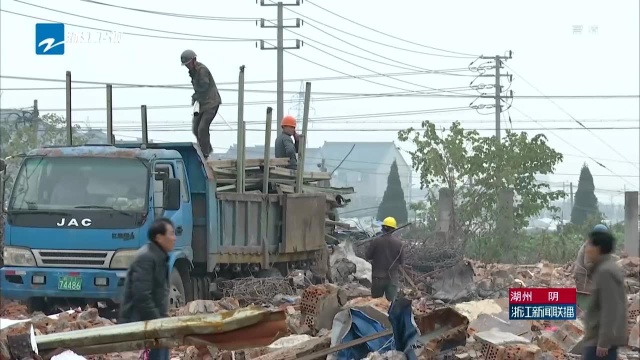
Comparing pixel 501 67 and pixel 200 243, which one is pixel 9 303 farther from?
pixel 501 67

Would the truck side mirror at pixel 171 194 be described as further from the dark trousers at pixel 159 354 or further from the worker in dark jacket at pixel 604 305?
the worker in dark jacket at pixel 604 305

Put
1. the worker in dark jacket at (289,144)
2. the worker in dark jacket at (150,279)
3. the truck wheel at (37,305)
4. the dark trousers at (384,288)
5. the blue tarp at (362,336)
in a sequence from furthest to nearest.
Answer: the worker in dark jacket at (289,144) < the dark trousers at (384,288) < the truck wheel at (37,305) < the blue tarp at (362,336) < the worker in dark jacket at (150,279)

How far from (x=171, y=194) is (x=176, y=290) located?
4.35 feet

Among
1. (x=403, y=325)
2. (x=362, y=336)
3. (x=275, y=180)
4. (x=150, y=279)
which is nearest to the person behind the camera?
(x=150, y=279)

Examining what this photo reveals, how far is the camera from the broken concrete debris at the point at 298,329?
8844 millimetres

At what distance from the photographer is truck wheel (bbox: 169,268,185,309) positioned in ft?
43.2

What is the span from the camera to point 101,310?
45.4 ft

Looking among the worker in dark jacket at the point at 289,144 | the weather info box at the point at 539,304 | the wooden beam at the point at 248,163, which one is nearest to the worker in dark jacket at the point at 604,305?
the weather info box at the point at 539,304

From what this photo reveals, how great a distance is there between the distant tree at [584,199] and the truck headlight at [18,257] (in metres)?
39.4

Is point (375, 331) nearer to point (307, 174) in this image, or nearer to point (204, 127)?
point (204, 127)

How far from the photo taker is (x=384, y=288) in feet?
47.2

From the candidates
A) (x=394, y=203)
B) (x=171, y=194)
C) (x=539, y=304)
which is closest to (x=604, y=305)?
(x=539, y=304)

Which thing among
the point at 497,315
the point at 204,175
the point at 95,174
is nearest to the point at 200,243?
the point at 204,175

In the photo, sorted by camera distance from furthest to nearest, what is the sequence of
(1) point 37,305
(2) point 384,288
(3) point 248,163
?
(3) point 248,163
(2) point 384,288
(1) point 37,305
